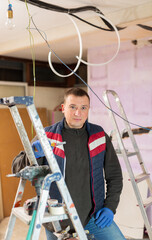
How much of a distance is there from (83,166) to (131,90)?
74.8 inches

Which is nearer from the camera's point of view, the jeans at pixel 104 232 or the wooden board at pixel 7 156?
the jeans at pixel 104 232

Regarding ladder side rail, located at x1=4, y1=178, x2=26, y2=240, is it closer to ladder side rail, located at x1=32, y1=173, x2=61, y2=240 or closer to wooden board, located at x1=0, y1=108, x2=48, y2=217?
ladder side rail, located at x1=32, y1=173, x2=61, y2=240

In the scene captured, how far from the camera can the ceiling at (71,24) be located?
243 centimetres

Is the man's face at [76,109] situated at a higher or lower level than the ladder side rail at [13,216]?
higher

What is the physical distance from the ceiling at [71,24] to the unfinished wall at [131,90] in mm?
207

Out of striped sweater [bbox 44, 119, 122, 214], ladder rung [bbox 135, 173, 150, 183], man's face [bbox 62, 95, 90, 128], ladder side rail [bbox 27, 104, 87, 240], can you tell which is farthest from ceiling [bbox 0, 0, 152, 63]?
ladder rung [bbox 135, 173, 150, 183]

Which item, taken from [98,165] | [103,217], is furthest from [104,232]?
[98,165]

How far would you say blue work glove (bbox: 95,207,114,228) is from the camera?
1969 millimetres

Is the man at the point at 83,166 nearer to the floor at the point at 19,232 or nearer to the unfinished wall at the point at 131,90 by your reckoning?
the unfinished wall at the point at 131,90

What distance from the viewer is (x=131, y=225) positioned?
3.55 m

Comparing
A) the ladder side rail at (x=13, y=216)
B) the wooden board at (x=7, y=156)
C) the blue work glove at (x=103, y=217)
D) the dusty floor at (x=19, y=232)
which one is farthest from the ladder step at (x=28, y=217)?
the wooden board at (x=7, y=156)

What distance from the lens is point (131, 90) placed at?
366 centimetres

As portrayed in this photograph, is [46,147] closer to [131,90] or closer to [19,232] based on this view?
[131,90]

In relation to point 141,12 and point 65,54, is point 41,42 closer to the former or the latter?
point 65,54
